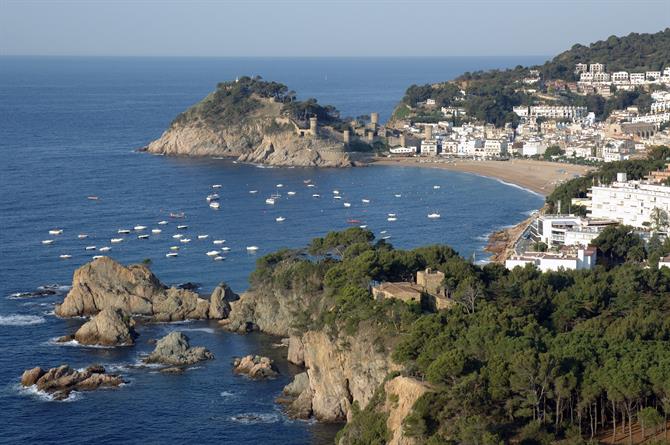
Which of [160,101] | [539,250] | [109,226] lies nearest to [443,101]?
[160,101]

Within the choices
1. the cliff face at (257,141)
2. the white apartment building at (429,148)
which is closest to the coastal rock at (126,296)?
the cliff face at (257,141)

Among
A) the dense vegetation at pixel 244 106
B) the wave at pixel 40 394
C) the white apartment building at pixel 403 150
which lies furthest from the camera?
the dense vegetation at pixel 244 106

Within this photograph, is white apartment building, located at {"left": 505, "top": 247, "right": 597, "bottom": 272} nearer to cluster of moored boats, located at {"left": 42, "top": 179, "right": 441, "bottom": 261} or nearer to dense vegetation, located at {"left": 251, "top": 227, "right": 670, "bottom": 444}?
dense vegetation, located at {"left": 251, "top": 227, "right": 670, "bottom": 444}

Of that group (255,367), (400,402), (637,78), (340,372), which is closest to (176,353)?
(255,367)

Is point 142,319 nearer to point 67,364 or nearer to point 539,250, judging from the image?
point 67,364

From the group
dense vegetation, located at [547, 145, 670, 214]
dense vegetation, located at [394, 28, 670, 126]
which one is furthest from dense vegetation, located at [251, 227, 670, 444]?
dense vegetation, located at [394, 28, 670, 126]

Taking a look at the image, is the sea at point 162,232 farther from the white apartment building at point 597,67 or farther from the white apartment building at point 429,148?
the white apartment building at point 597,67

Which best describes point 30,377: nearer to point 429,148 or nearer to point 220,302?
point 220,302
